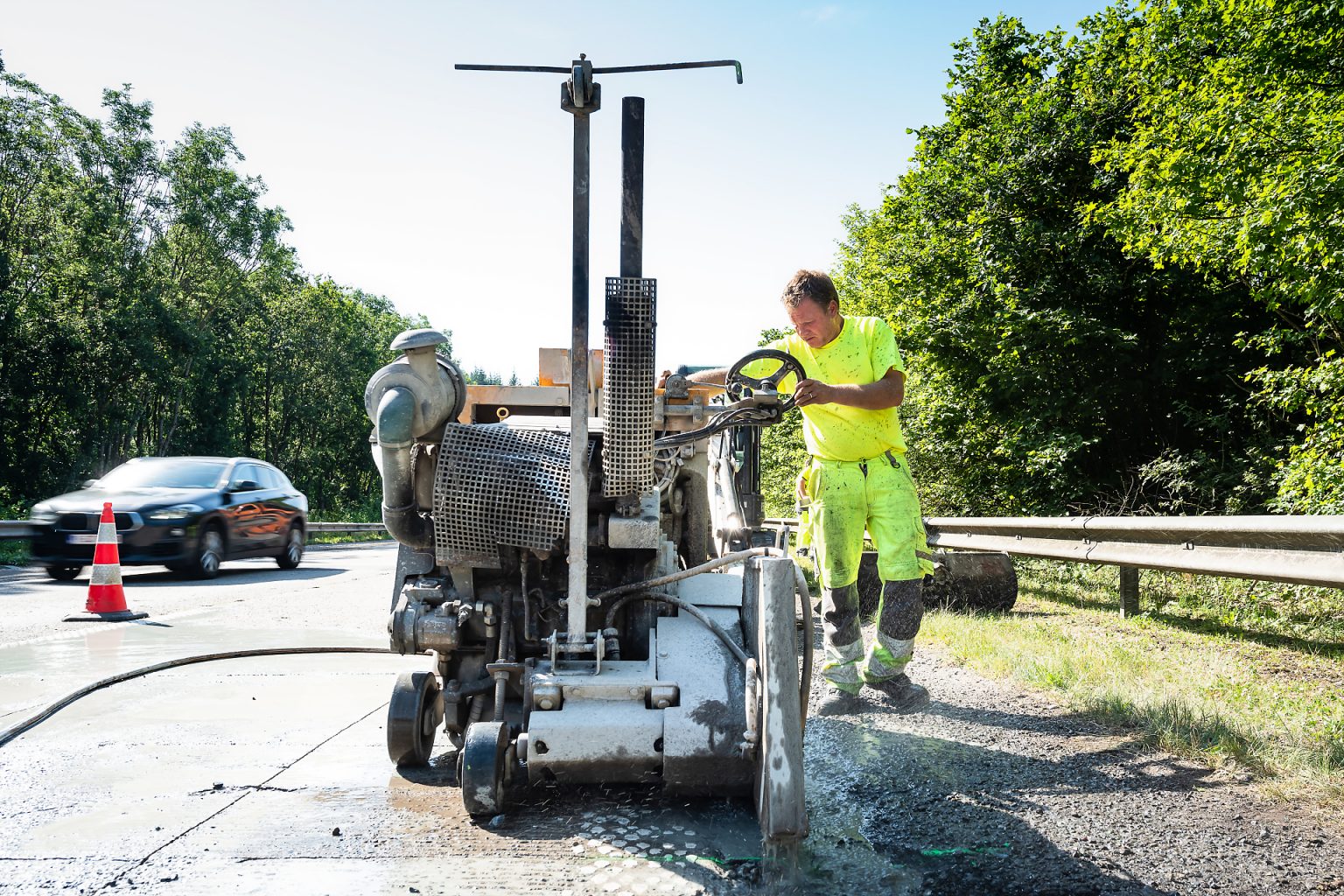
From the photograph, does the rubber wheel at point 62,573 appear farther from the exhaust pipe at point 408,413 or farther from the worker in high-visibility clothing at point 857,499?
the worker in high-visibility clothing at point 857,499

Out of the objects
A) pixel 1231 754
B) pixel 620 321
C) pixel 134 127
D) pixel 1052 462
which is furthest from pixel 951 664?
pixel 134 127

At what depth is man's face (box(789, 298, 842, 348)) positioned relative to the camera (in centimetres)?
457

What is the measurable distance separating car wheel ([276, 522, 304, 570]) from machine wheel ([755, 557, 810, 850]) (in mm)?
12957

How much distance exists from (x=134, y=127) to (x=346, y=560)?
30.2m

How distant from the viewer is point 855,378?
459cm

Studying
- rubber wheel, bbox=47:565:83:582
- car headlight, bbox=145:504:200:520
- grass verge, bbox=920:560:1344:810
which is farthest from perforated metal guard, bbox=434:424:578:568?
rubber wheel, bbox=47:565:83:582

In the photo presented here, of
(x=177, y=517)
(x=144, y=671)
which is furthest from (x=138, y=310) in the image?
(x=144, y=671)

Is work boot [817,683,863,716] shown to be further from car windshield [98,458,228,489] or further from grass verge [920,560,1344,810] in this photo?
car windshield [98,458,228,489]

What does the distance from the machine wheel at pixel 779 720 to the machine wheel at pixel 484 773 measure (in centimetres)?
82

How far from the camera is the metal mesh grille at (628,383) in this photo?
3346 mm

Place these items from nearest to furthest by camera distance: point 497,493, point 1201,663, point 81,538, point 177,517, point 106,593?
point 497,493 < point 1201,663 < point 106,593 < point 81,538 < point 177,517

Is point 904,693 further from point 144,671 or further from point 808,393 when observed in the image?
point 144,671

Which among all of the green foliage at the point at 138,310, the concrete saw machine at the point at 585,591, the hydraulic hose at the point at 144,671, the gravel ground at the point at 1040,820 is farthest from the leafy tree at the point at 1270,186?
the green foliage at the point at 138,310

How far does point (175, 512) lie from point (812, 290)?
33.6 feet
